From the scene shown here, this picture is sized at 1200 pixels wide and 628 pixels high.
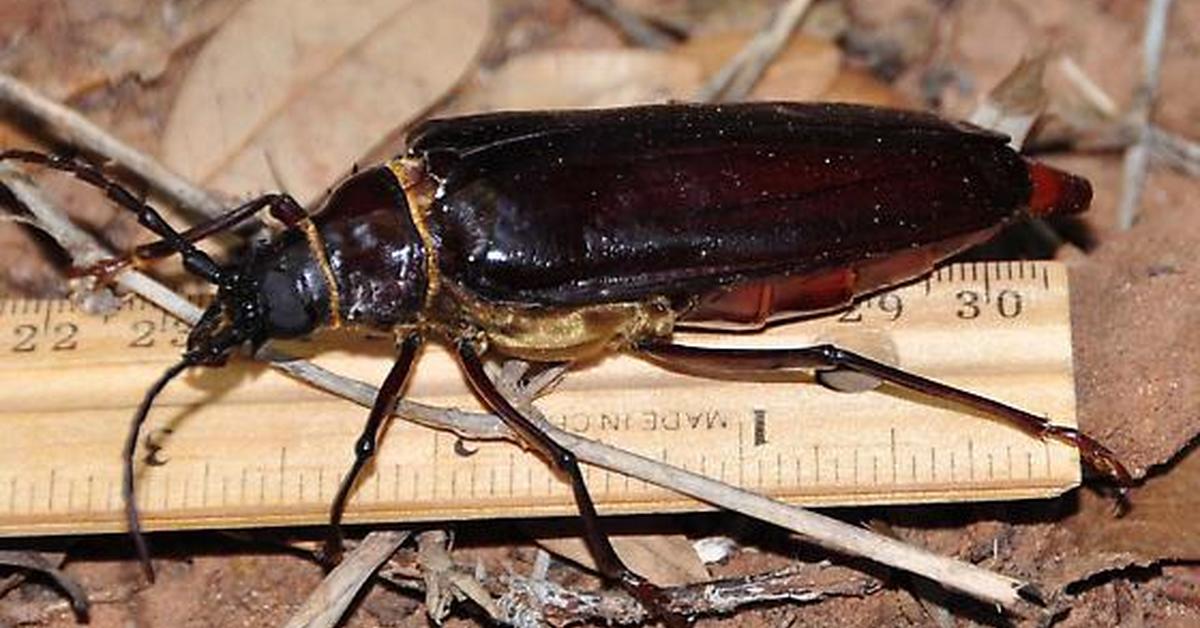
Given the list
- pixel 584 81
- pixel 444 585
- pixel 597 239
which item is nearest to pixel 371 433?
pixel 444 585

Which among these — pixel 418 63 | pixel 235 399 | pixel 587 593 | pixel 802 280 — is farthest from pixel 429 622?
pixel 418 63

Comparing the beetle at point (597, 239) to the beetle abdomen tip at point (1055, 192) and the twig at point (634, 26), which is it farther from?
the twig at point (634, 26)

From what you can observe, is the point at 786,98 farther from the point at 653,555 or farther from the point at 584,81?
the point at 653,555

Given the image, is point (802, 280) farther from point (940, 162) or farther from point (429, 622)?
point (429, 622)

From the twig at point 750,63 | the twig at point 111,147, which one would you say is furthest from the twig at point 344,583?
the twig at point 750,63

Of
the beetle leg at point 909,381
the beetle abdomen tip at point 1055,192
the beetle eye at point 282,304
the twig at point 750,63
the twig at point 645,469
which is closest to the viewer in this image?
the twig at point 645,469
